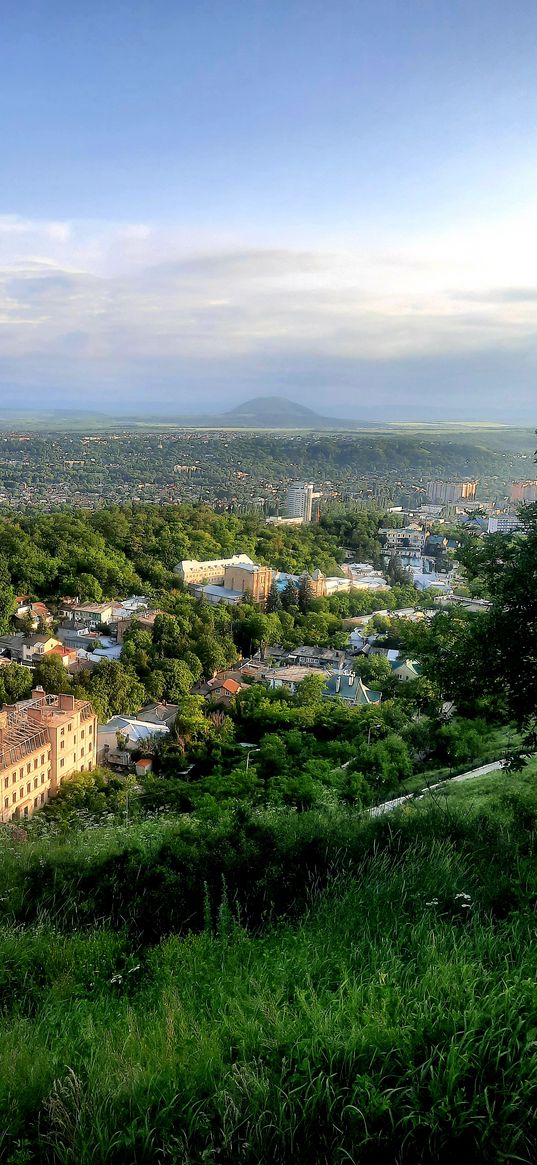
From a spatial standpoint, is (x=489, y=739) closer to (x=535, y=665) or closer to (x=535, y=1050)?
(x=535, y=665)

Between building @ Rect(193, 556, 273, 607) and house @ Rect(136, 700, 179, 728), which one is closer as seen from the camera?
house @ Rect(136, 700, 179, 728)

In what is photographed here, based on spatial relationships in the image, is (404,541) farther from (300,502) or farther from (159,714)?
(159,714)

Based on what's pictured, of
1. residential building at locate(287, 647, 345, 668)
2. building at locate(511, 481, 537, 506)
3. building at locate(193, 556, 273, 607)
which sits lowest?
residential building at locate(287, 647, 345, 668)

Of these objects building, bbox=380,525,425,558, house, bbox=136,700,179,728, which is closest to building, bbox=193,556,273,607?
house, bbox=136,700,179,728

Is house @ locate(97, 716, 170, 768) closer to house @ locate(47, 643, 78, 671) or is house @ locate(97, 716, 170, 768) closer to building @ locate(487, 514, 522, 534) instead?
house @ locate(47, 643, 78, 671)

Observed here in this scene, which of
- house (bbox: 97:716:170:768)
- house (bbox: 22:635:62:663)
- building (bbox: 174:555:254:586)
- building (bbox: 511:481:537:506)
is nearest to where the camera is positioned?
house (bbox: 97:716:170:768)

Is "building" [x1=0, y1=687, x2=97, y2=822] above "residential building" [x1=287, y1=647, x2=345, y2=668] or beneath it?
above

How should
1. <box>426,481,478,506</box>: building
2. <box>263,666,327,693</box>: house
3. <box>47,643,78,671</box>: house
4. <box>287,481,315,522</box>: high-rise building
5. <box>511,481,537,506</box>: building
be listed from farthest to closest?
<box>426,481,478,506</box>: building
<box>287,481,315,522</box>: high-rise building
<box>511,481,537,506</box>: building
<box>47,643,78,671</box>: house
<box>263,666,327,693</box>: house
